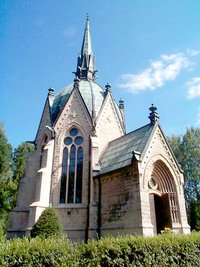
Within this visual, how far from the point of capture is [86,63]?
30.0 meters

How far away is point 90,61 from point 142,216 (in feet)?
73.8

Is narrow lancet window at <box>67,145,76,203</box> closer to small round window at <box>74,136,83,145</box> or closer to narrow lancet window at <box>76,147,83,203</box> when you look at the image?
narrow lancet window at <box>76,147,83,203</box>

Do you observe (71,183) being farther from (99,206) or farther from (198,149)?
(198,149)

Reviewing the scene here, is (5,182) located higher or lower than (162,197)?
higher

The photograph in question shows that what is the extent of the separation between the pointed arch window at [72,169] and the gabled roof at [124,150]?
202 cm

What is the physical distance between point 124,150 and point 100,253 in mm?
10663

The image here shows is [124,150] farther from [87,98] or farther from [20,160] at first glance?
[20,160]

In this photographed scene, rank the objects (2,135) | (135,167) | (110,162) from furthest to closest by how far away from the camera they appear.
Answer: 1. (2,135)
2. (110,162)
3. (135,167)

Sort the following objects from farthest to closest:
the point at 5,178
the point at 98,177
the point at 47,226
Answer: the point at 5,178, the point at 98,177, the point at 47,226

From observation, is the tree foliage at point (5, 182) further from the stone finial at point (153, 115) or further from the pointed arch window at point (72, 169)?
the stone finial at point (153, 115)

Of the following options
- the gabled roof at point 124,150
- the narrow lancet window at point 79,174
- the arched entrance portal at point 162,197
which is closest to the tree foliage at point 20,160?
the narrow lancet window at point 79,174

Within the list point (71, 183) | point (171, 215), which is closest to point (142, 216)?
point (171, 215)

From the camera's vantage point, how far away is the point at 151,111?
1758 cm

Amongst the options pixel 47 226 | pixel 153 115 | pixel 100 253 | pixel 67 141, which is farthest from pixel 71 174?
pixel 100 253
